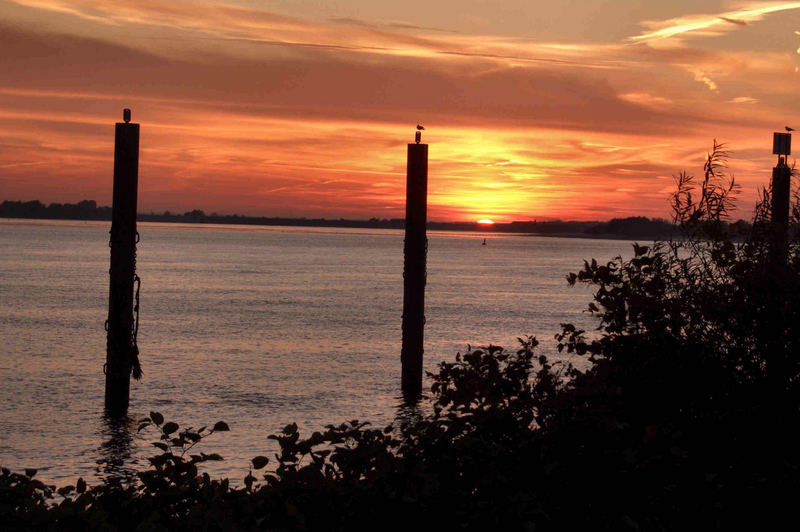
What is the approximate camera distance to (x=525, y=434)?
23.1ft

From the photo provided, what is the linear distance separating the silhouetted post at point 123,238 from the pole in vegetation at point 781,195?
1093cm

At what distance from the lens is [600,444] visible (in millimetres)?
7004

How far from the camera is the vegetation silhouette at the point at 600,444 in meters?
6.21

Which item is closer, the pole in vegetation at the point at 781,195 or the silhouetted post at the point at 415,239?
the pole in vegetation at the point at 781,195

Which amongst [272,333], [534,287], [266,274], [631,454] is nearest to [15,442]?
[631,454]

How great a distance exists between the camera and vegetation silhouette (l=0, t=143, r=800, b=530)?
245 inches

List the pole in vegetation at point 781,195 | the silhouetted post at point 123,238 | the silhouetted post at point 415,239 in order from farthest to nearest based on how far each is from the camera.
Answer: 1. the silhouetted post at point 415,239
2. the silhouetted post at point 123,238
3. the pole in vegetation at point 781,195

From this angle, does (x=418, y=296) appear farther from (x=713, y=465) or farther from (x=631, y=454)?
(x=631, y=454)

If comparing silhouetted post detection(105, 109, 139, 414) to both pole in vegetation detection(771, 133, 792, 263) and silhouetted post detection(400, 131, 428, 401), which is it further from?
pole in vegetation detection(771, 133, 792, 263)

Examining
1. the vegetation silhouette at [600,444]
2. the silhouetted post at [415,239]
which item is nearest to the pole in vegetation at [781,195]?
the vegetation silhouette at [600,444]

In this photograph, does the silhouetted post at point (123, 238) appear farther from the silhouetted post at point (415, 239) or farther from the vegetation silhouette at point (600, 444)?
the vegetation silhouette at point (600, 444)

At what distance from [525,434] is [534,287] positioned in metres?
74.3

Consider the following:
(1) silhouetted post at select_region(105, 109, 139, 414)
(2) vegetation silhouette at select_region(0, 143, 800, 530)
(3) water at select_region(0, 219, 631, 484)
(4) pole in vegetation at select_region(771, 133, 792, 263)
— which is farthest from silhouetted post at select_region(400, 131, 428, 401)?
(2) vegetation silhouette at select_region(0, 143, 800, 530)

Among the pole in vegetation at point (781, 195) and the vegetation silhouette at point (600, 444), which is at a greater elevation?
the pole in vegetation at point (781, 195)
